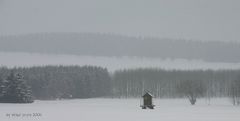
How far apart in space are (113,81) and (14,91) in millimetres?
62226

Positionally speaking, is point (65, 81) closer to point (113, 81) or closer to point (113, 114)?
point (113, 81)

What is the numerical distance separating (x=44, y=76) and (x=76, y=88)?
28.5ft

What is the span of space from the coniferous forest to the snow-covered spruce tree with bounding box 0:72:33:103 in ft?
79.8

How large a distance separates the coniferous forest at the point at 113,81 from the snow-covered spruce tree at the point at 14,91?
24312 mm

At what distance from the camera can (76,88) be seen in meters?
125

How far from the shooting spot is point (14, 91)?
84312mm

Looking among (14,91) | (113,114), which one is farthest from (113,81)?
(113,114)

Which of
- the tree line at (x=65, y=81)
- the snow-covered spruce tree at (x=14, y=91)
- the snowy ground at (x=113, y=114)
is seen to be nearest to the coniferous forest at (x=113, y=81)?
the tree line at (x=65, y=81)

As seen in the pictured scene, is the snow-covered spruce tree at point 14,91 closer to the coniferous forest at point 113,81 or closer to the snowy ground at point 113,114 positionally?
the snowy ground at point 113,114

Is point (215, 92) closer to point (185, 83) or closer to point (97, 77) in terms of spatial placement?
→ point (97, 77)

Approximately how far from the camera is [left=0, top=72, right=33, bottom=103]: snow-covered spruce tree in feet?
275

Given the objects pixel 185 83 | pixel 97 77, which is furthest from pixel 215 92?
pixel 185 83

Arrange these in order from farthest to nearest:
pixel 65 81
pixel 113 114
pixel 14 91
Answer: pixel 65 81 < pixel 14 91 < pixel 113 114

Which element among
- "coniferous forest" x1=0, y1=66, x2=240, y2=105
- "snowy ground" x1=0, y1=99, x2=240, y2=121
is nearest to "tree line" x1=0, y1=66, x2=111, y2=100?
"coniferous forest" x1=0, y1=66, x2=240, y2=105
